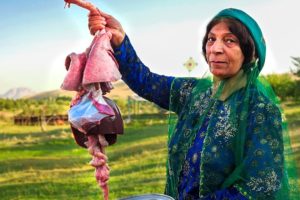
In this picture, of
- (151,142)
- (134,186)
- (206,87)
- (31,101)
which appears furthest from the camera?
(31,101)

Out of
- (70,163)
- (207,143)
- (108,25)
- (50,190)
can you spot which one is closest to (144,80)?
(108,25)

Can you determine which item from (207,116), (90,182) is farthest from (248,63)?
(90,182)

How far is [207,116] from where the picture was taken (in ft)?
6.13

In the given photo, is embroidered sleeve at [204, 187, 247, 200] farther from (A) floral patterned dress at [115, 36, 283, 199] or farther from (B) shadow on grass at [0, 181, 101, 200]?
(B) shadow on grass at [0, 181, 101, 200]

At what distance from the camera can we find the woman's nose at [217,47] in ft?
5.67

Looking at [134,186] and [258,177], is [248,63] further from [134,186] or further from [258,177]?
[134,186]

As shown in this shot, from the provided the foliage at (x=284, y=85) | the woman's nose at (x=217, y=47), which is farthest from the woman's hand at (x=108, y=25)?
the foliage at (x=284, y=85)

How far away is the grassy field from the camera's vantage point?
6637 mm

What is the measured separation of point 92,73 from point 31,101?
8.71 m

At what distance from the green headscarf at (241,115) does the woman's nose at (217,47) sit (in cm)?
9

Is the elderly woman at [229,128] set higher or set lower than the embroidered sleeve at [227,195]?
higher

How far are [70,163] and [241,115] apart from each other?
21.9 ft

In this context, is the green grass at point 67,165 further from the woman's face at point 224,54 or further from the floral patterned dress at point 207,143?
the woman's face at point 224,54

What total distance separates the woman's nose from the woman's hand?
1.13 ft
